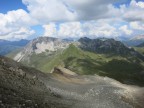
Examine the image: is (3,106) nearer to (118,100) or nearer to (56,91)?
(56,91)

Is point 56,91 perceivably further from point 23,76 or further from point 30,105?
Result: point 30,105

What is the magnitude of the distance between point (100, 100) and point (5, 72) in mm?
20959

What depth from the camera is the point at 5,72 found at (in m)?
43.8

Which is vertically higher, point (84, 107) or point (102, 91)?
point (102, 91)

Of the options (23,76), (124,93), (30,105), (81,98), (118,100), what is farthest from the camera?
(124,93)

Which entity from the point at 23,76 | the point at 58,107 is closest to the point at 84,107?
the point at 58,107

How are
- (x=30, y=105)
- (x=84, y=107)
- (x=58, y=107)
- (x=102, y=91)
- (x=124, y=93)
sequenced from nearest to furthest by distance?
(x=30, y=105) → (x=58, y=107) → (x=84, y=107) → (x=102, y=91) → (x=124, y=93)

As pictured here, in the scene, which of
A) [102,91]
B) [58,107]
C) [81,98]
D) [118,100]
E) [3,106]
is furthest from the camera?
[102,91]

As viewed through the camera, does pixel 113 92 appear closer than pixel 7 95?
No

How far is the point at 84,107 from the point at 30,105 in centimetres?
1530

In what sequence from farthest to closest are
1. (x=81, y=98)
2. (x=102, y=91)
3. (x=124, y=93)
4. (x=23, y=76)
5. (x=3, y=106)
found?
(x=124, y=93) < (x=102, y=91) < (x=81, y=98) < (x=23, y=76) < (x=3, y=106)

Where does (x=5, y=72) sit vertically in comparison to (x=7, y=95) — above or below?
above

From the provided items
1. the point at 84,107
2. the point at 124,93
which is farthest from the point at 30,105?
the point at 124,93

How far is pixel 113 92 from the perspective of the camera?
2457 inches
